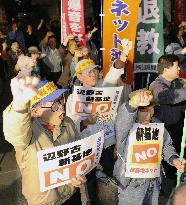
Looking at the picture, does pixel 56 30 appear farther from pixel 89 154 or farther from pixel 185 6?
pixel 89 154

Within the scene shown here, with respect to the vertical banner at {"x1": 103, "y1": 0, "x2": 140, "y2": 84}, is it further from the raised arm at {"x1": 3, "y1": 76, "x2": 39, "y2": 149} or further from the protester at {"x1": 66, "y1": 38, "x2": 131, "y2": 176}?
the raised arm at {"x1": 3, "y1": 76, "x2": 39, "y2": 149}

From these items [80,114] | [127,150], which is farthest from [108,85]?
[127,150]

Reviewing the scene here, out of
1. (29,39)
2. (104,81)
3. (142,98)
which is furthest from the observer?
(29,39)

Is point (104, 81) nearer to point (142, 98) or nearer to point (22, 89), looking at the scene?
point (142, 98)

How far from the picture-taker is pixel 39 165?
10.5 ft

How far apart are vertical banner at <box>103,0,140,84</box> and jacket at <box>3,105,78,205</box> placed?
2815 mm

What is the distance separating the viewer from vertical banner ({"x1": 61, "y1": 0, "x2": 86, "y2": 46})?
877 centimetres

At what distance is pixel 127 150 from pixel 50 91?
3.23 ft

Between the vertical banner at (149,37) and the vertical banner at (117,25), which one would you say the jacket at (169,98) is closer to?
the vertical banner at (117,25)

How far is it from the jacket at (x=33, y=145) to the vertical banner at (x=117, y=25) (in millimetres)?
2815

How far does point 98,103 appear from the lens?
4750 millimetres

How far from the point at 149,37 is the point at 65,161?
390 centimetres

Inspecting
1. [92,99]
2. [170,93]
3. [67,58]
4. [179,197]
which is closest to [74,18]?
[67,58]

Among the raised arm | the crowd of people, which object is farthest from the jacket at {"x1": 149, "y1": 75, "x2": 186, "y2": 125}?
the raised arm
